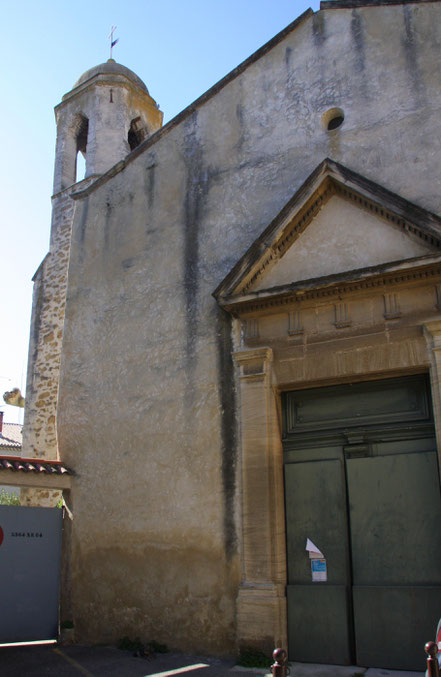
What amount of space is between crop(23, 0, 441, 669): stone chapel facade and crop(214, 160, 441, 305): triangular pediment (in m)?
0.02

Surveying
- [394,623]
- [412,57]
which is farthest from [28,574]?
[412,57]

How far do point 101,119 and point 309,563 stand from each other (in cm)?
1255

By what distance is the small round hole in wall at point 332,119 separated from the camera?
823 centimetres

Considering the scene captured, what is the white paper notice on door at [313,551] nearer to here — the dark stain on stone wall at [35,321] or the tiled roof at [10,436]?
the dark stain on stone wall at [35,321]

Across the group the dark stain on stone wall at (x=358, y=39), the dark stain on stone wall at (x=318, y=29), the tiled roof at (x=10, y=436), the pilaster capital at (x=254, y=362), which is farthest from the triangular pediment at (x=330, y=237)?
the tiled roof at (x=10, y=436)

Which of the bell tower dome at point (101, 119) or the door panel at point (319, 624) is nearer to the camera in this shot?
the door panel at point (319, 624)

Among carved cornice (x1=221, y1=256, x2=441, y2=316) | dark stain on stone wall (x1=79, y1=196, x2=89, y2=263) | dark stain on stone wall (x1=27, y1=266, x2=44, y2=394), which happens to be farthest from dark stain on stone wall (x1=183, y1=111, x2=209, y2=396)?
dark stain on stone wall (x1=27, y1=266, x2=44, y2=394)

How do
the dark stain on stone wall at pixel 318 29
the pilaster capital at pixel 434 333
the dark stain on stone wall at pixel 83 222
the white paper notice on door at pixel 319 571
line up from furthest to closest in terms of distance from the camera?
the dark stain on stone wall at pixel 83 222 → the dark stain on stone wall at pixel 318 29 → the white paper notice on door at pixel 319 571 → the pilaster capital at pixel 434 333

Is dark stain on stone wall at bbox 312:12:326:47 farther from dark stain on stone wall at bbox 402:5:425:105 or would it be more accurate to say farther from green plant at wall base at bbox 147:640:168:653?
green plant at wall base at bbox 147:640:168:653

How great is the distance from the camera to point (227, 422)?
7.75 m

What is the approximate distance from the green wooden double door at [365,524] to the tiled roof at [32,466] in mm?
3292

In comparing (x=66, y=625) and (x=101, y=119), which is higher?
(x=101, y=119)

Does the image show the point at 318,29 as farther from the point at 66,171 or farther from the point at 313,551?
the point at 66,171

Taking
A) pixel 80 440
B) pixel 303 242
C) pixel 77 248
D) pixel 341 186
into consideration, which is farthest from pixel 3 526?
pixel 341 186
